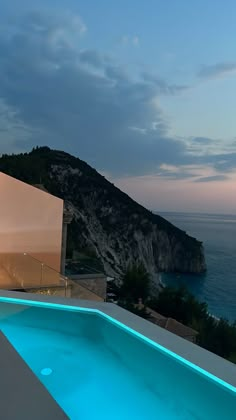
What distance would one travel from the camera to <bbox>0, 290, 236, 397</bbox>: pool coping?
2.30 meters

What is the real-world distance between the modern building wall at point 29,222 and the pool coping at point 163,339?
4.71 meters

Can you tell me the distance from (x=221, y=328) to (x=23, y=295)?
19353 millimetres

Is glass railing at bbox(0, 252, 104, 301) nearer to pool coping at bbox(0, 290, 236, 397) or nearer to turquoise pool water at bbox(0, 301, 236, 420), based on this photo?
pool coping at bbox(0, 290, 236, 397)

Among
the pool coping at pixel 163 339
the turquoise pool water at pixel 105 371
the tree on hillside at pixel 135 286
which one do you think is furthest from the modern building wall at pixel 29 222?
the tree on hillside at pixel 135 286

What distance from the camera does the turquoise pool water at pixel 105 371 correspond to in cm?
230

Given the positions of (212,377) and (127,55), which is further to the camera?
(127,55)

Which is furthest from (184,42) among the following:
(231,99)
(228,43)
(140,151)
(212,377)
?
(140,151)

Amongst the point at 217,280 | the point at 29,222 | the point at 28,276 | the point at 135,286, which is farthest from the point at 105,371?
the point at 217,280

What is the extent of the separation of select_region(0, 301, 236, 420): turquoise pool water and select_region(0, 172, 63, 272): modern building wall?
16.0 ft

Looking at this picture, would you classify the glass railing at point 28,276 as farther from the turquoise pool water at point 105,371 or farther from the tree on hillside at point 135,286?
the tree on hillside at point 135,286

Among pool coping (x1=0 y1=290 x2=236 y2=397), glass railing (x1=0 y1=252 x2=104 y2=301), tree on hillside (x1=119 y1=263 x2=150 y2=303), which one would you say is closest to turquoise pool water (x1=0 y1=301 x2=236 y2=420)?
pool coping (x1=0 y1=290 x2=236 y2=397)

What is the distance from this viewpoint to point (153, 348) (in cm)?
277

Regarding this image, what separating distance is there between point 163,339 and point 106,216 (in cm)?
4956

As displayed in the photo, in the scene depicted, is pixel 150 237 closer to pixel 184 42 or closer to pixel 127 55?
pixel 127 55
